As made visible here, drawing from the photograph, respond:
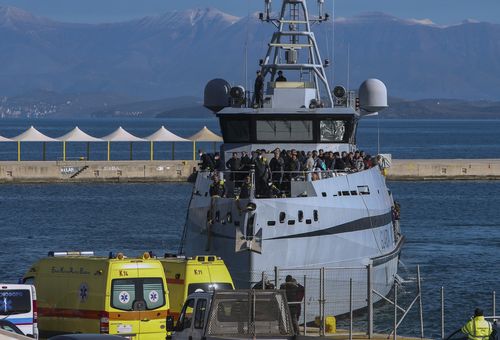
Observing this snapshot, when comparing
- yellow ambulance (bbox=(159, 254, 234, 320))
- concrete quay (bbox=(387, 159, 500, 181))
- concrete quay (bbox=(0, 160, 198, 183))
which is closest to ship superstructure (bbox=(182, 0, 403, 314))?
yellow ambulance (bbox=(159, 254, 234, 320))

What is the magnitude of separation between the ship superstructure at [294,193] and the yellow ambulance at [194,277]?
7860 mm

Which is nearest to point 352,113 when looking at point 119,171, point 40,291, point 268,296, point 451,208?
point 40,291

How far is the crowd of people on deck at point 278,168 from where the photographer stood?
40.2 metres

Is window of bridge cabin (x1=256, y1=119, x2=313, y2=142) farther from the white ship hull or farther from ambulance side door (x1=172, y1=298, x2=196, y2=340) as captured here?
ambulance side door (x1=172, y1=298, x2=196, y2=340)

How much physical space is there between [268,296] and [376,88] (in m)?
26.5

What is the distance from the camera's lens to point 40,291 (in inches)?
1219

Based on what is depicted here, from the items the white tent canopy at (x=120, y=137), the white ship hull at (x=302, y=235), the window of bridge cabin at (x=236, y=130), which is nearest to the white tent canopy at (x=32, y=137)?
the white tent canopy at (x=120, y=137)

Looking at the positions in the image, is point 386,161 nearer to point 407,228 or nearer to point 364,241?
point 364,241

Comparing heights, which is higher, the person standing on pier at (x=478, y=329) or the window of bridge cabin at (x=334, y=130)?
the window of bridge cabin at (x=334, y=130)

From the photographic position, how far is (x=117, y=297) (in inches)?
1132

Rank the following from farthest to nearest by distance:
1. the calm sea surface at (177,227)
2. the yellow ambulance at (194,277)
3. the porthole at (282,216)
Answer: the calm sea surface at (177,227) → the porthole at (282,216) → the yellow ambulance at (194,277)

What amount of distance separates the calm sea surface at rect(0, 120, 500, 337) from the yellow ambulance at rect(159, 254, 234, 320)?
10694 mm

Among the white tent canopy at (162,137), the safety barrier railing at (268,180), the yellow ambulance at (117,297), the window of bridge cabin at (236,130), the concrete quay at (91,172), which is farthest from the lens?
the white tent canopy at (162,137)

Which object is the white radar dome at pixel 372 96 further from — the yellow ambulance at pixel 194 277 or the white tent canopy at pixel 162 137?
the white tent canopy at pixel 162 137
